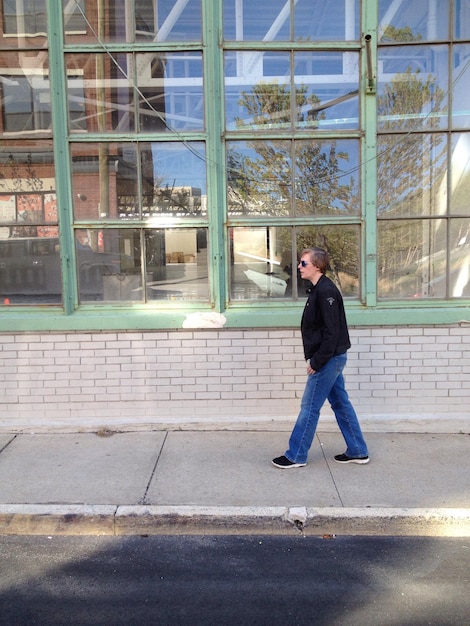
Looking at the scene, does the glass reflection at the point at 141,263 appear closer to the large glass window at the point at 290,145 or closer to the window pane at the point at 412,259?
the large glass window at the point at 290,145

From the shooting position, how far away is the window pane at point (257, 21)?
573 cm

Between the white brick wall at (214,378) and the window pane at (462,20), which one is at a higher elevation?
the window pane at (462,20)

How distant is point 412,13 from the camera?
5.75 metres

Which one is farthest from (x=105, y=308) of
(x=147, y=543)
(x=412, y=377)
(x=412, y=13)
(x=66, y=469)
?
(x=412, y=13)

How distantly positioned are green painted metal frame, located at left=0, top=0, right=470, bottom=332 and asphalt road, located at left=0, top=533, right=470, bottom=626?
2.27 m

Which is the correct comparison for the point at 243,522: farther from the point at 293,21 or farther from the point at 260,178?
the point at 293,21

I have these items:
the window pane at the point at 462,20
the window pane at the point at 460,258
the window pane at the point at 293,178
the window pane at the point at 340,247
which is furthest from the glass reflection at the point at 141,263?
the window pane at the point at 462,20

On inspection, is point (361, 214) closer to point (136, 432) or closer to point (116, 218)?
point (116, 218)

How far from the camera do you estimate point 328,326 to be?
462 cm

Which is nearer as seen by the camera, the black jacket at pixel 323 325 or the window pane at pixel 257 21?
the black jacket at pixel 323 325

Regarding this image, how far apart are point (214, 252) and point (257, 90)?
163cm

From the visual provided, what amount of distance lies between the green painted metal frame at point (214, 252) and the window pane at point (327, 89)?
101 millimetres

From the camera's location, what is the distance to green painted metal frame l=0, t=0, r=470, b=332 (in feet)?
18.7

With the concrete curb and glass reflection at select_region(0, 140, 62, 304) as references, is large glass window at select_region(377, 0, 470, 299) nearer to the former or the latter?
the concrete curb
